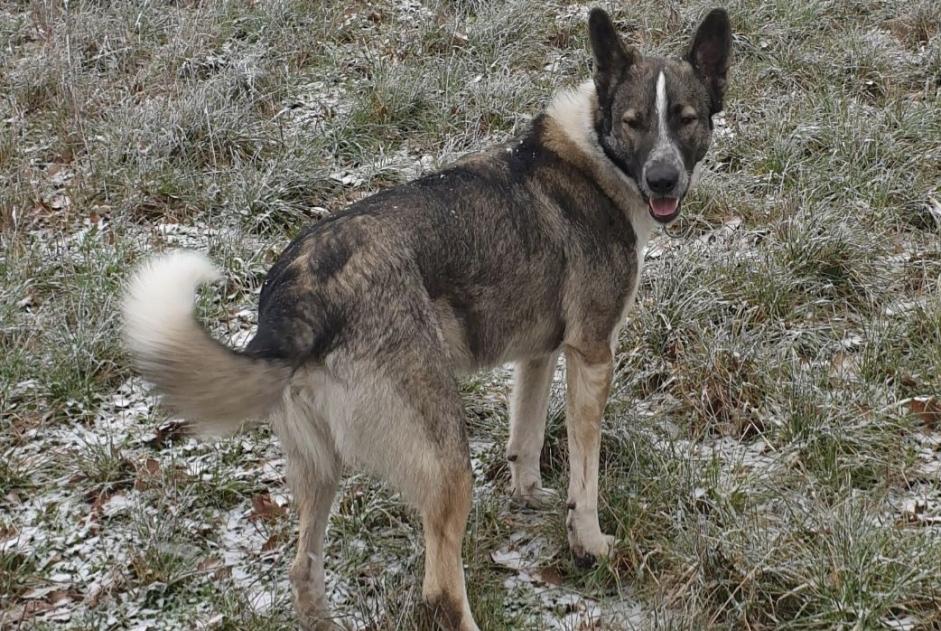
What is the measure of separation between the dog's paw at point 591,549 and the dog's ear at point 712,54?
71.8 inches

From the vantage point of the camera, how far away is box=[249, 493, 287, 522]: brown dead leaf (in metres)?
3.75

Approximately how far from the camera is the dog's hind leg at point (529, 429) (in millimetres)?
3793

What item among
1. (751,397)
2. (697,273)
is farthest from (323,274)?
(697,273)

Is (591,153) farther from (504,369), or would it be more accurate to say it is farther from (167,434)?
(167,434)

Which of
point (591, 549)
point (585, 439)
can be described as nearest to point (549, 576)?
point (591, 549)

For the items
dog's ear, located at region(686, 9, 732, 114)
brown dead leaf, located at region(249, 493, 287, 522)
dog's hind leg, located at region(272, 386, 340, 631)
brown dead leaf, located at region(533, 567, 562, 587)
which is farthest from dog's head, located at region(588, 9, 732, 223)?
brown dead leaf, located at region(249, 493, 287, 522)

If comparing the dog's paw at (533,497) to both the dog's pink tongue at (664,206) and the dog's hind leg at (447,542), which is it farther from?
the dog's pink tongue at (664,206)

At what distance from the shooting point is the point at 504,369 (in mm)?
4688

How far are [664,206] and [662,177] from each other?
6.1 inches

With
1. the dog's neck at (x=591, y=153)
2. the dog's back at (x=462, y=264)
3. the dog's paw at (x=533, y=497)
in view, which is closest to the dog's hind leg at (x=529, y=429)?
the dog's paw at (x=533, y=497)

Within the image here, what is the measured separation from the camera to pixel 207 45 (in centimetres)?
741

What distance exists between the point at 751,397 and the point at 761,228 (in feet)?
5.12

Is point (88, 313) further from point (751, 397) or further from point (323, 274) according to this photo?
point (751, 397)

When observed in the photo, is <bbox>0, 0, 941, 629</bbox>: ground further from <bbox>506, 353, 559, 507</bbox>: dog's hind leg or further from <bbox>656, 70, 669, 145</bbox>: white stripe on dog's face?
<bbox>656, 70, 669, 145</bbox>: white stripe on dog's face
